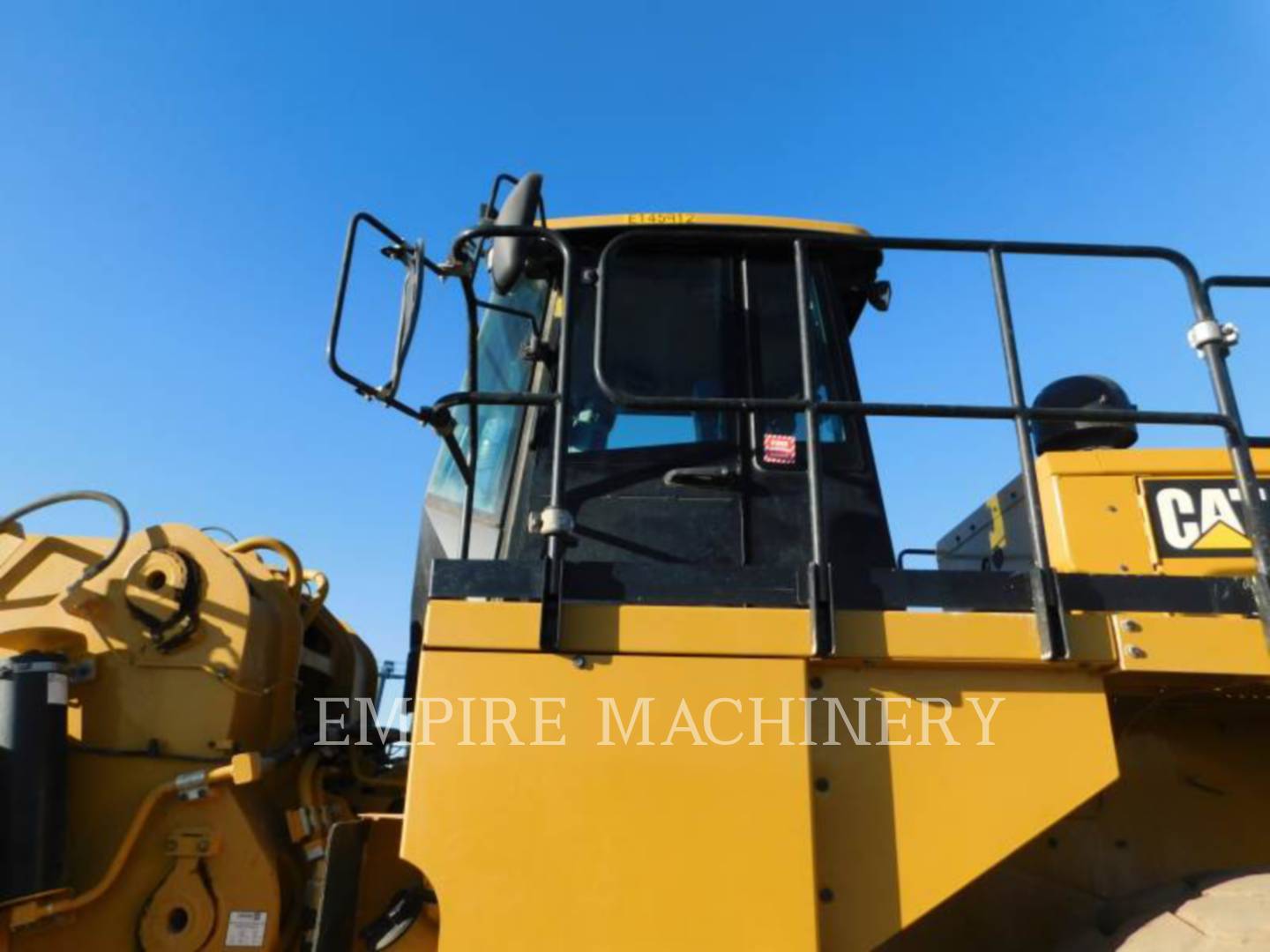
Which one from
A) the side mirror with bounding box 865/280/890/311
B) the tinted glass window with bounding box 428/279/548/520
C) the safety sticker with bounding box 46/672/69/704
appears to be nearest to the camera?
the safety sticker with bounding box 46/672/69/704

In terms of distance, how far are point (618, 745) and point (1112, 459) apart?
1.78 m

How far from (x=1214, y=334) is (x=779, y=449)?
1.24 m

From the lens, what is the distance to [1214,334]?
2529 millimetres

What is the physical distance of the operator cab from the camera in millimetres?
2674

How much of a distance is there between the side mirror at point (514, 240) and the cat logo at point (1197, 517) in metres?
1.98

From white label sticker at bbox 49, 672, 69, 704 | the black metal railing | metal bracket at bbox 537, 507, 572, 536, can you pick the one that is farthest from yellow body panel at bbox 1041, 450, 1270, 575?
white label sticker at bbox 49, 672, 69, 704

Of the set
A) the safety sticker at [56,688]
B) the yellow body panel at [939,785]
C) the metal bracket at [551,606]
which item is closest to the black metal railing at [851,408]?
the metal bracket at [551,606]

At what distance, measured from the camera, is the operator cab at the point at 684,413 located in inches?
105

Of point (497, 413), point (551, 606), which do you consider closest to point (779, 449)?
point (551, 606)

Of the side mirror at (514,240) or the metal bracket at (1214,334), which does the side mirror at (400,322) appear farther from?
the metal bracket at (1214,334)

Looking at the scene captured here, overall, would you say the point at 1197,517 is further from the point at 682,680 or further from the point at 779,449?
the point at 682,680

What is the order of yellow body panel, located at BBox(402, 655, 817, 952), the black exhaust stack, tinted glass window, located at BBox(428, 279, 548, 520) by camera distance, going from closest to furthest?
yellow body panel, located at BBox(402, 655, 817, 952), the black exhaust stack, tinted glass window, located at BBox(428, 279, 548, 520)

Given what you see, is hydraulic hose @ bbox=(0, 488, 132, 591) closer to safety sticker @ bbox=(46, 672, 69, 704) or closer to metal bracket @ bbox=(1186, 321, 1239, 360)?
safety sticker @ bbox=(46, 672, 69, 704)

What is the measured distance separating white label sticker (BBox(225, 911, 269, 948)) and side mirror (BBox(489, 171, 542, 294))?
193 centimetres
